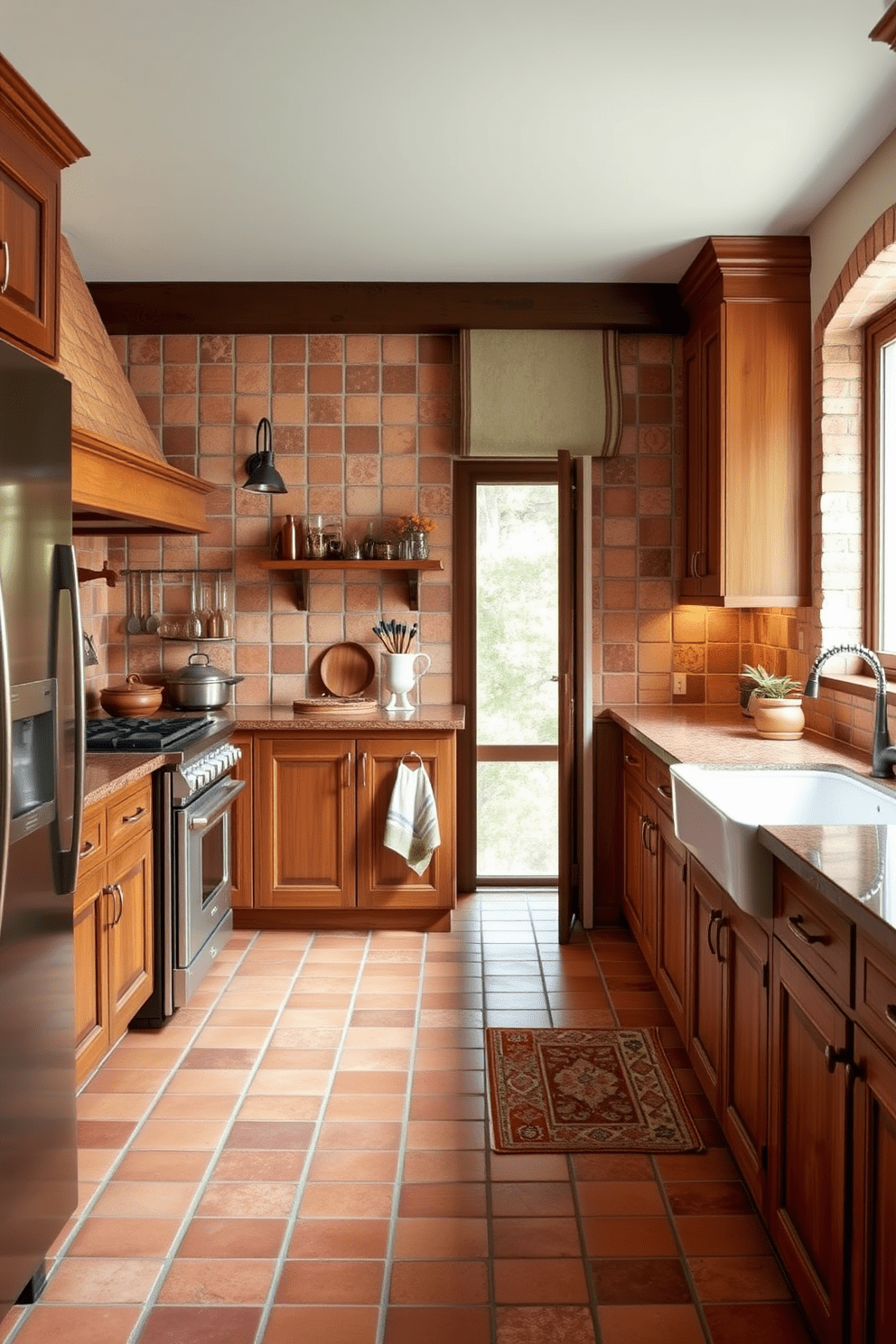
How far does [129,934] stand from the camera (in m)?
3.34

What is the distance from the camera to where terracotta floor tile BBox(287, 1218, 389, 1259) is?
235cm

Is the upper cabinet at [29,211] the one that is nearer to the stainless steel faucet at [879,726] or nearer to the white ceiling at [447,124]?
the white ceiling at [447,124]

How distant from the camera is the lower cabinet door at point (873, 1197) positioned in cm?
159

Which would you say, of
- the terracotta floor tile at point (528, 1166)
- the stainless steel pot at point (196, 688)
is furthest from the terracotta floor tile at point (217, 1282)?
the stainless steel pot at point (196, 688)

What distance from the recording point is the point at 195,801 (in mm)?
3793

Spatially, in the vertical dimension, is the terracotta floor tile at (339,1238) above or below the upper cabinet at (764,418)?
below

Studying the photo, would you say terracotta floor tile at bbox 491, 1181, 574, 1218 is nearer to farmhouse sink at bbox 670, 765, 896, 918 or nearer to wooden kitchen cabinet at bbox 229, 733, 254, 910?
farmhouse sink at bbox 670, 765, 896, 918

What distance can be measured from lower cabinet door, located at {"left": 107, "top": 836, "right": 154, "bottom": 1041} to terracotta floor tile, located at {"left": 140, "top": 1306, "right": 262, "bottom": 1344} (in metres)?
1.11

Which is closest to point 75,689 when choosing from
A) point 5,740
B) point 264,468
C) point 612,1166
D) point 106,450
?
point 5,740

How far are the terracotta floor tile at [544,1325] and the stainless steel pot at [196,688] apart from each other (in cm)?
285

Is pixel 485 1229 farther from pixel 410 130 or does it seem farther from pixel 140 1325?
pixel 410 130

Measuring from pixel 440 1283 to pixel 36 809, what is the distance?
1.21 meters

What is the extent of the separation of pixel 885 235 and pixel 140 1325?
332 cm

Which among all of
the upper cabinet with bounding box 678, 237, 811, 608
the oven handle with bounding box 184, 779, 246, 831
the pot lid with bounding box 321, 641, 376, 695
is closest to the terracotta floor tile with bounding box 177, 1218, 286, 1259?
the oven handle with bounding box 184, 779, 246, 831
